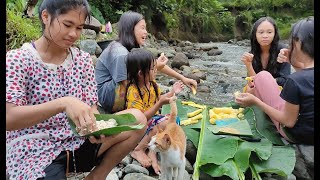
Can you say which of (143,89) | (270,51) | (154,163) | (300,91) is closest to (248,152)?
(300,91)

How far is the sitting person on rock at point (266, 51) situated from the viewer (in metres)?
4.40

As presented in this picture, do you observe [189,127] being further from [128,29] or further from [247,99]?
[128,29]

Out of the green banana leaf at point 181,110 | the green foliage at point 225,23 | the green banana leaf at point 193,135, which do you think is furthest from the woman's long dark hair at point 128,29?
the green foliage at point 225,23

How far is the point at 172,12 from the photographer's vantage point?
56.6 feet

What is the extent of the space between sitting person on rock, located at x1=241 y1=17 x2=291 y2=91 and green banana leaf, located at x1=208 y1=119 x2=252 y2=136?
949 mm

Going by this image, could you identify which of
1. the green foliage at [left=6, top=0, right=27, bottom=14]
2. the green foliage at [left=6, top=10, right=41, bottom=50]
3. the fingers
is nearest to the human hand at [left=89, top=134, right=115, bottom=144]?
the fingers

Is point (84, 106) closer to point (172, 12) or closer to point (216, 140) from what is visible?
point (216, 140)

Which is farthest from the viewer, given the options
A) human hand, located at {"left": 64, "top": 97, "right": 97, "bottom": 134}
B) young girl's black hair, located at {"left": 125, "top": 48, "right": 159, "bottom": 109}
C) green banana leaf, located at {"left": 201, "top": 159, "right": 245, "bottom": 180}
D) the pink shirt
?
young girl's black hair, located at {"left": 125, "top": 48, "right": 159, "bottom": 109}

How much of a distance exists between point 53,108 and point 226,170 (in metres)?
1.60

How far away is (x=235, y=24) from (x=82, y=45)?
62.8 feet

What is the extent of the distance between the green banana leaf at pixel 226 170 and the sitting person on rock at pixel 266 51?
165 cm

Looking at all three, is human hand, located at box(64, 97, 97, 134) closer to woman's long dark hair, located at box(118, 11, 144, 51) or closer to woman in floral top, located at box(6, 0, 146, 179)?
woman in floral top, located at box(6, 0, 146, 179)

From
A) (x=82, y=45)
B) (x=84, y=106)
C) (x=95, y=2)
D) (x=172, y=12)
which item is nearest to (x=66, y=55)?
(x=84, y=106)

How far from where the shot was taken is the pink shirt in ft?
6.84
